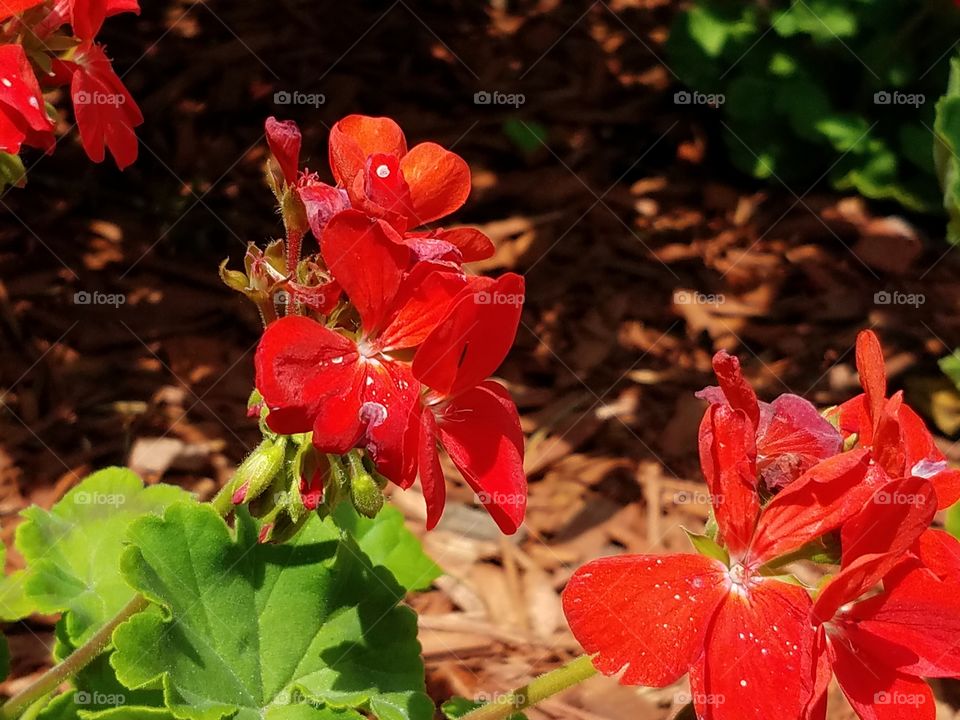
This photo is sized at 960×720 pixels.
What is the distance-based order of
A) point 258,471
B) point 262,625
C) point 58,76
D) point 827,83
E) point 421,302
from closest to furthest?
point 421,302, point 258,471, point 58,76, point 262,625, point 827,83

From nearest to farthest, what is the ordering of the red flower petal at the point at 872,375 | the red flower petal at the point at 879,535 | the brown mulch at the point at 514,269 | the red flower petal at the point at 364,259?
1. the red flower petal at the point at 879,535
2. the red flower petal at the point at 364,259
3. the red flower petal at the point at 872,375
4. the brown mulch at the point at 514,269

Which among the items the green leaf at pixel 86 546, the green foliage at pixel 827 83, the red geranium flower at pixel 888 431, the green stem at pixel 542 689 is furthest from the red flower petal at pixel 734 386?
the green foliage at pixel 827 83

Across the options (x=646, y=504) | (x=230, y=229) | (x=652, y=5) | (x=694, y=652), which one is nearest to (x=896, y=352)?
(x=646, y=504)

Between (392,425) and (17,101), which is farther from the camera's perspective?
(17,101)

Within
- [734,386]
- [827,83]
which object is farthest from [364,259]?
[827,83]

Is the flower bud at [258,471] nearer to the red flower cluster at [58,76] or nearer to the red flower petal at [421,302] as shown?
the red flower petal at [421,302]

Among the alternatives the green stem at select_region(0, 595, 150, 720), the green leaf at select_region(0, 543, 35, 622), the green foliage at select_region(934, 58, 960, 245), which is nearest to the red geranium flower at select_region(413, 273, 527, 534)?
the green stem at select_region(0, 595, 150, 720)

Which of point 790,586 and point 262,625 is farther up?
point 790,586

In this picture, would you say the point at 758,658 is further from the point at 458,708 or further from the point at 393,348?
the point at 458,708
